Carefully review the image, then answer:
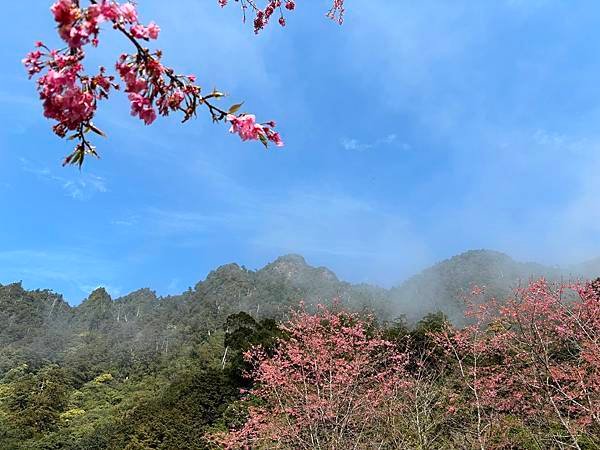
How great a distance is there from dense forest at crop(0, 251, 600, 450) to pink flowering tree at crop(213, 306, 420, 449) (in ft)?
0.39

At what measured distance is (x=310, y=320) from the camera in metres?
12.4

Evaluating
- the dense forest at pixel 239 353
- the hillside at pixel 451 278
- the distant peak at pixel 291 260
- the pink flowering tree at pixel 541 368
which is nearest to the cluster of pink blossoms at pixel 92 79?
the dense forest at pixel 239 353

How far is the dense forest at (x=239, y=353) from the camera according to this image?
8.58 meters

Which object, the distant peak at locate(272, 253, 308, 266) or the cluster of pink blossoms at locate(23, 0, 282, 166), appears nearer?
the cluster of pink blossoms at locate(23, 0, 282, 166)

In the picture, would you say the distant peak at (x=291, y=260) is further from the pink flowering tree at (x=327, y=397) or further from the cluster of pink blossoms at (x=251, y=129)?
the cluster of pink blossoms at (x=251, y=129)

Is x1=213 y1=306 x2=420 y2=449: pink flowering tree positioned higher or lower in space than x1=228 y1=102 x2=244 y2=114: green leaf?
lower

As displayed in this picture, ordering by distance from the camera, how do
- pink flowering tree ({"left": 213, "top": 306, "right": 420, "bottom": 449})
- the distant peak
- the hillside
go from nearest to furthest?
pink flowering tree ({"left": 213, "top": 306, "right": 420, "bottom": 449})
the hillside
the distant peak

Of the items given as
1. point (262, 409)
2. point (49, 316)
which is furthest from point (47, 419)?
point (49, 316)

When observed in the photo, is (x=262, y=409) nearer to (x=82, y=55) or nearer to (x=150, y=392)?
(x=82, y=55)

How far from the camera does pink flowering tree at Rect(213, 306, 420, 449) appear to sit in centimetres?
791

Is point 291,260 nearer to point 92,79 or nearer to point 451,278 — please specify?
point 451,278

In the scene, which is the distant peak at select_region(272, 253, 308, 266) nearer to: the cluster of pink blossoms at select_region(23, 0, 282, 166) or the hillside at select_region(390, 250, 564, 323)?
the hillside at select_region(390, 250, 564, 323)

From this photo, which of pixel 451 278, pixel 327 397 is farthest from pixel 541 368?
pixel 451 278

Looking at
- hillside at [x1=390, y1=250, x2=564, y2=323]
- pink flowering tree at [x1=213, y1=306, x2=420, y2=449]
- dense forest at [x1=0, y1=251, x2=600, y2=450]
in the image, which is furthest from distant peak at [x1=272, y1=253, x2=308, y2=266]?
pink flowering tree at [x1=213, y1=306, x2=420, y2=449]
